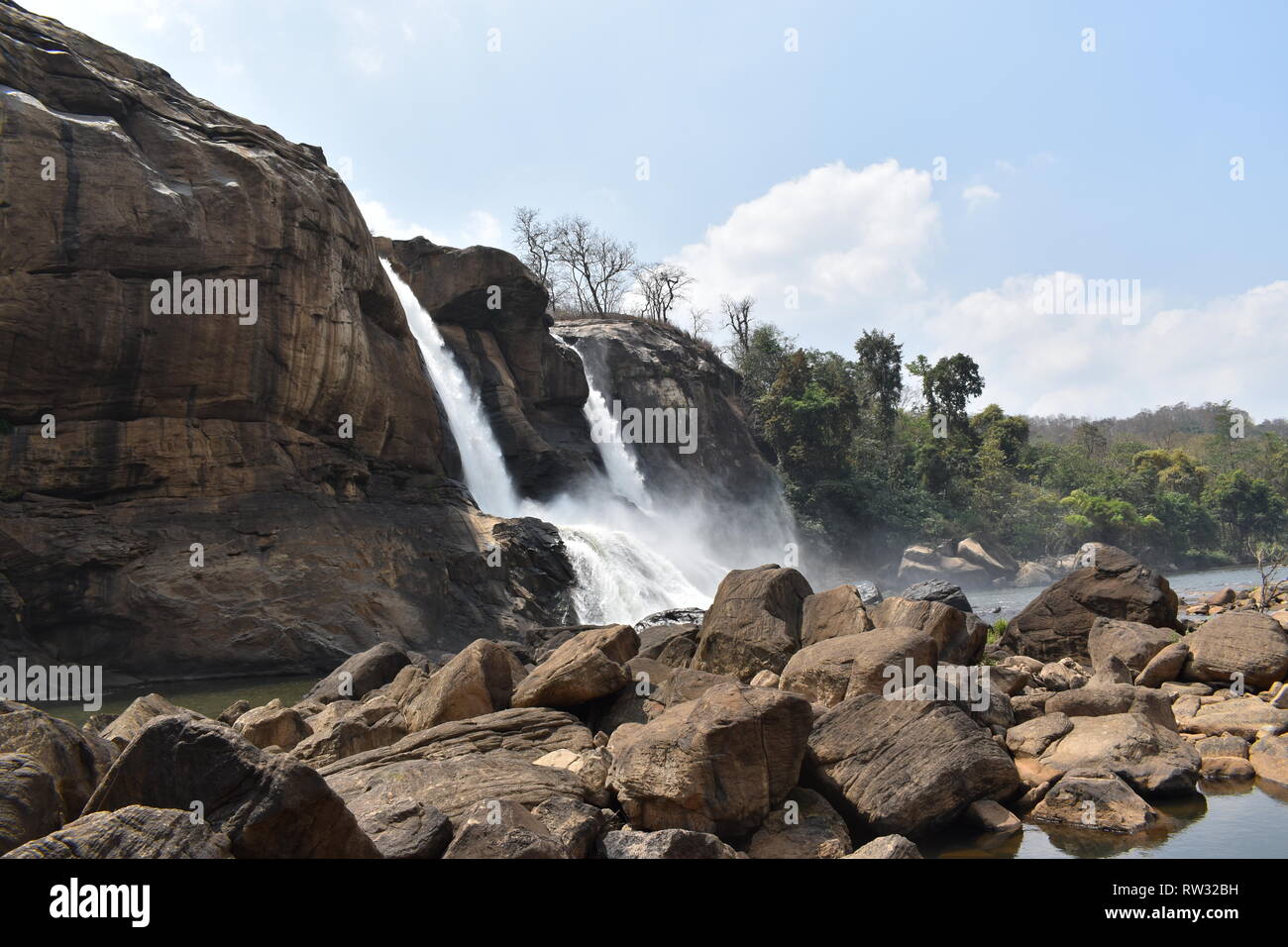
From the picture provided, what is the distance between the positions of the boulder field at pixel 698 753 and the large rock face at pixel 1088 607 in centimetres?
239

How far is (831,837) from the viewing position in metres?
6.62

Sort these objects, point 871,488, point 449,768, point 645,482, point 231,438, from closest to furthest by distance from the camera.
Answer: point 449,768, point 231,438, point 645,482, point 871,488

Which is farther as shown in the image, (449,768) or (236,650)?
(236,650)

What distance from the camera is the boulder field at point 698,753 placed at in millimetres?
5043

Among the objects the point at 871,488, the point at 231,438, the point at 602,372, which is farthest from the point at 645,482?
the point at 231,438

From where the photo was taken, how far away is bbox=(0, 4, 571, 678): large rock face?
19203 mm

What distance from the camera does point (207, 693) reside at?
1825 cm

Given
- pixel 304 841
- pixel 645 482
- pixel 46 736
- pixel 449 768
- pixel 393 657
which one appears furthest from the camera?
pixel 645 482

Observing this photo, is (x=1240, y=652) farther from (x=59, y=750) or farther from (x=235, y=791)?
(x=59, y=750)

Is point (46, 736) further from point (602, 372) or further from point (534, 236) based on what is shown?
point (534, 236)

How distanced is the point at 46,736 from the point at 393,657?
839 centimetres

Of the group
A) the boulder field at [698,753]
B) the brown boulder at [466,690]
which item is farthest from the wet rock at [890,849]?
the brown boulder at [466,690]

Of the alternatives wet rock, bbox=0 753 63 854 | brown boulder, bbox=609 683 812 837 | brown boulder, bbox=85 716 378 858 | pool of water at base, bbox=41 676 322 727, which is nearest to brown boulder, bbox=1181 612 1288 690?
brown boulder, bbox=609 683 812 837
